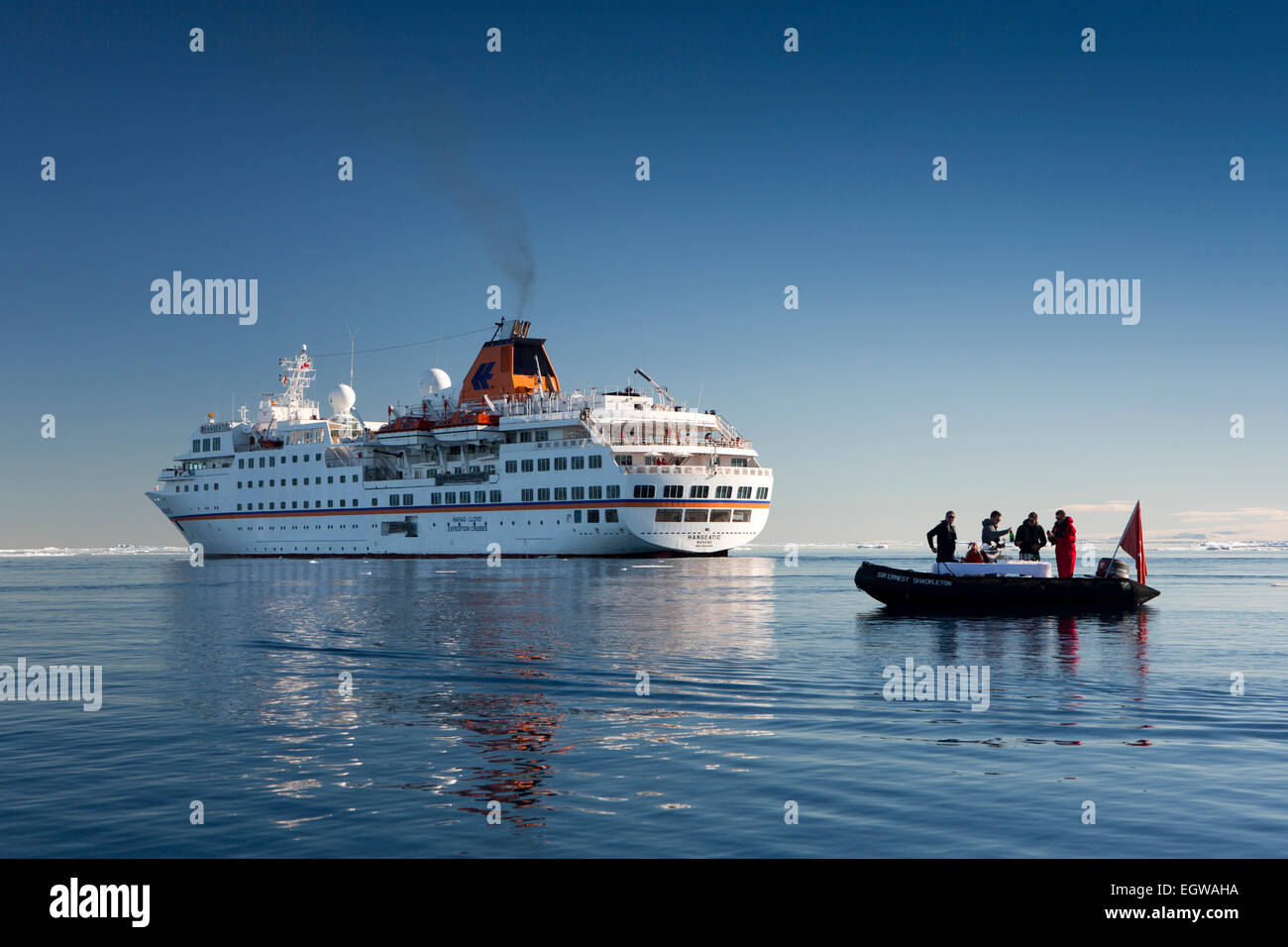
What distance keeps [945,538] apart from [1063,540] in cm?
353

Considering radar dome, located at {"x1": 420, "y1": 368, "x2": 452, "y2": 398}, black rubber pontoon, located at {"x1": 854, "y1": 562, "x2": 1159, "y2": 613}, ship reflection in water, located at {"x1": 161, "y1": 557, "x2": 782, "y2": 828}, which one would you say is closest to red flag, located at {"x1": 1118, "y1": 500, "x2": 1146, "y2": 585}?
black rubber pontoon, located at {"x1": 854, "y1": 562, "x2": 1159, "y2": 613}

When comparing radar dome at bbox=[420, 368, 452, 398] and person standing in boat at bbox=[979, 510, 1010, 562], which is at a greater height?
radar dome at bbox=[420, 368, 452, 398]

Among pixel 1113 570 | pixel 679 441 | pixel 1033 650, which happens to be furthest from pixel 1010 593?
pixel 679 441

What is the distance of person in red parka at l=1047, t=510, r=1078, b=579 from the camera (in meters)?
32.1

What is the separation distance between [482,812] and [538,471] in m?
73.9

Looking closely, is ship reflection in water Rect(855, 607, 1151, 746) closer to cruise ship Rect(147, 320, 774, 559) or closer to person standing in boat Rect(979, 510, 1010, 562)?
person standing in boat Rect(979, 510, 1010, 562)

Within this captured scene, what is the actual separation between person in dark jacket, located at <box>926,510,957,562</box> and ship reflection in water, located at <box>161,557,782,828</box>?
5.83m

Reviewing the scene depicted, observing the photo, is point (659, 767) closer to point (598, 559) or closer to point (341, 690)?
point (341, 690)

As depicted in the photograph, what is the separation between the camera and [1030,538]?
1294 inches

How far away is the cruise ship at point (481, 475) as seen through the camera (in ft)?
259

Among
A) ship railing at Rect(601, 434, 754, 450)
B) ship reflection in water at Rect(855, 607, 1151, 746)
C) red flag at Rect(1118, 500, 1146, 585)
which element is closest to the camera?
ship reflection in water at Rect(855, 607, 1151, 746)

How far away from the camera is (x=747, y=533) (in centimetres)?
8325

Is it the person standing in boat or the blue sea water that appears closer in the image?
the blue sea water

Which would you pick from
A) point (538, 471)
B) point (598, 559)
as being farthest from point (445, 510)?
point (598, 559)
